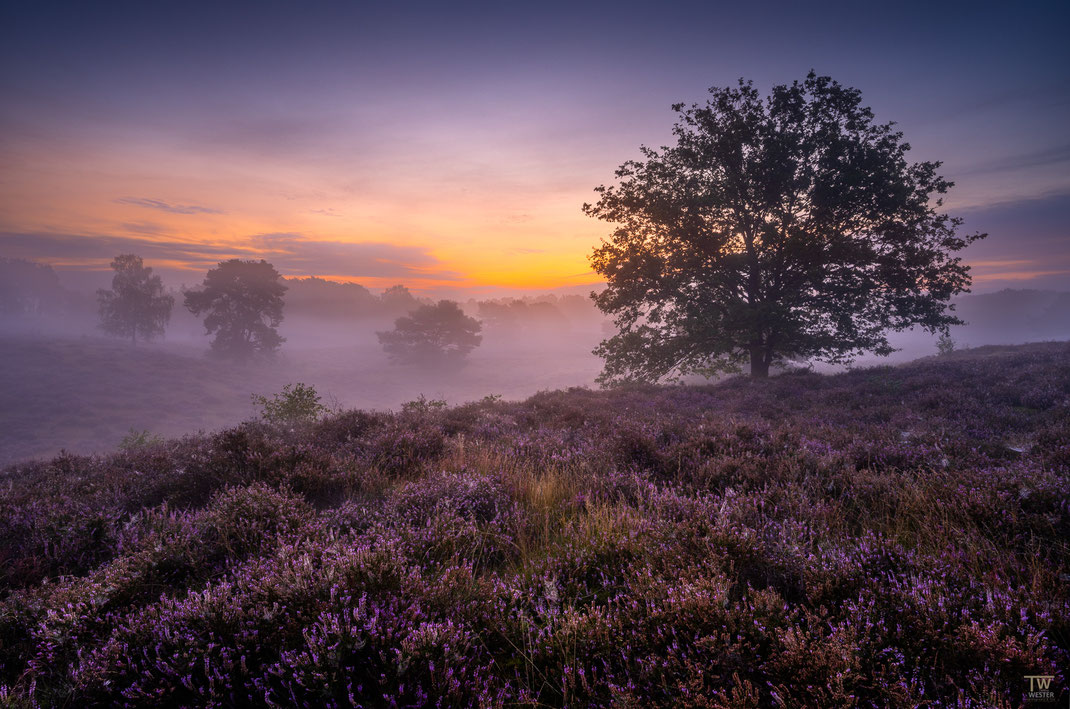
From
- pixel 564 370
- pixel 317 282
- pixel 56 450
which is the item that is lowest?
pixel 56 450

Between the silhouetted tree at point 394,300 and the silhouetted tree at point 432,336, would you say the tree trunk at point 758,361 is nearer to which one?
the silhouetted tree at point 432,336

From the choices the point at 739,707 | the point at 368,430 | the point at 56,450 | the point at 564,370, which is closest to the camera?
the point at 739,707

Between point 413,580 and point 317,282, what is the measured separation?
15743cm

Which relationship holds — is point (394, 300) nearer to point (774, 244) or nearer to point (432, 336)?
point (432, 336)

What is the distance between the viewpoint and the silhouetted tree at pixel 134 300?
70.1 metres

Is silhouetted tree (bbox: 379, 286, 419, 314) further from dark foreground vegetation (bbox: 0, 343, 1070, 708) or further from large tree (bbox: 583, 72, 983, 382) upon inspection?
dark foreground vegetation (bbox: 0, 343, 1070, 708)

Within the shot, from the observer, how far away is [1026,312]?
159 m

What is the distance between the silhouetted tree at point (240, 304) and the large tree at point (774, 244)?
187 ft

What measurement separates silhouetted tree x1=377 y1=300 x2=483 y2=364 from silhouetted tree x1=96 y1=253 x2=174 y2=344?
125 ft

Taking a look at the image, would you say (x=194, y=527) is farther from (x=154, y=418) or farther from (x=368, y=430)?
(x=154, y=418)

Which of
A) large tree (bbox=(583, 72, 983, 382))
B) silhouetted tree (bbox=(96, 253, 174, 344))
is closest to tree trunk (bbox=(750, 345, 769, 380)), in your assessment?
large tree (bbox=(583, 72, 983, 382))

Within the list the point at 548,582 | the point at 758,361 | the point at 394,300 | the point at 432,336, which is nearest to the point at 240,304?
the point at 432,336

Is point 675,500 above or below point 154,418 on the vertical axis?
above

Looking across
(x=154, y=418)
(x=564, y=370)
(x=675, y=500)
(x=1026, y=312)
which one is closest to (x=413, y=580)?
(x=675, y=500)
